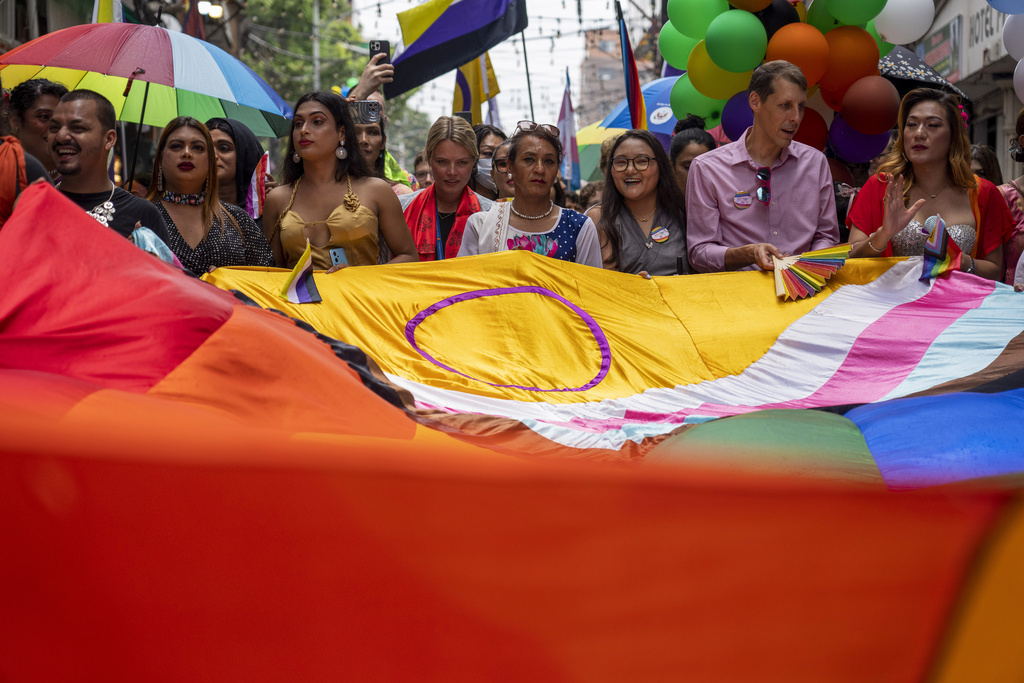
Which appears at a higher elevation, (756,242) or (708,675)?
(756,242)

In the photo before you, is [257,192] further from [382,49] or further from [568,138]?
[568,138]

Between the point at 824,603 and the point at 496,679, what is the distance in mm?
547

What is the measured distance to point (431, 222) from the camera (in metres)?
4.80

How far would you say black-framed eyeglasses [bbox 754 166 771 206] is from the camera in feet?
13.1

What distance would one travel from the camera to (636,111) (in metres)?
6.39

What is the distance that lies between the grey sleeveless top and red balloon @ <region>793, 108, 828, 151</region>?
1.34 m

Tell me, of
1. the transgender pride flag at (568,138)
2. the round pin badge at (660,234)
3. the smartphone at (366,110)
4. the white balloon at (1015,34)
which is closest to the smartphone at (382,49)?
the smartphone at (366,110)

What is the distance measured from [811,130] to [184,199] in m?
3.40

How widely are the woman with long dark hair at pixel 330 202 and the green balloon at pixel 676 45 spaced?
9.14ft

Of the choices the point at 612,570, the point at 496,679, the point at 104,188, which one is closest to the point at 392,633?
the point at 496,679

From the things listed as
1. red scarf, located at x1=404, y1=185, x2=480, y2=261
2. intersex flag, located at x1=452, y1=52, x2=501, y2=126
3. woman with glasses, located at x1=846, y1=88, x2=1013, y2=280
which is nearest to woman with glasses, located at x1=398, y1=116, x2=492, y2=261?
red scarf, located at x1=404, y1=185, x2=480, y2=261

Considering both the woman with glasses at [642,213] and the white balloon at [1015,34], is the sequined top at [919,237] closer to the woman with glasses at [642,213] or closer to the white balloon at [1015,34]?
the woman with glasses at [642,213]

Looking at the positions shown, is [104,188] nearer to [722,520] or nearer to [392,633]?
[392,633]

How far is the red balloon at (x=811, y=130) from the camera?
512cm
